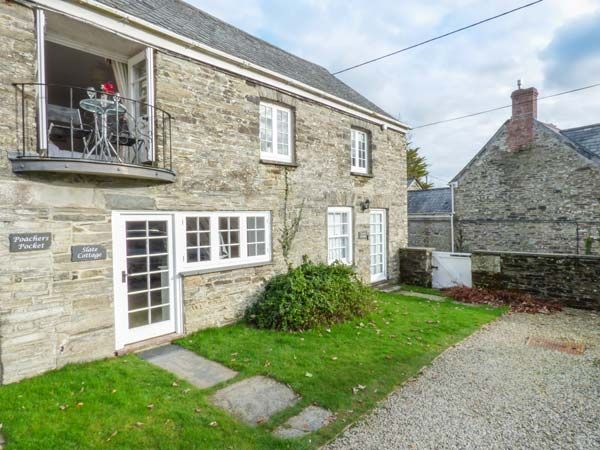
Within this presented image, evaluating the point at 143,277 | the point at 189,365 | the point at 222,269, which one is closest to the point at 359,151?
the point at 222,269

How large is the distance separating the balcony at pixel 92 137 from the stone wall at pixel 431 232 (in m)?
15.5

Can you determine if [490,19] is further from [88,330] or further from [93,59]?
[88,330]

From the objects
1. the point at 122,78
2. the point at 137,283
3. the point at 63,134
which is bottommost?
the point at 137,283

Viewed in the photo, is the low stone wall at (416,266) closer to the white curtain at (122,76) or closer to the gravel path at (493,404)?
the gravel path at (493,404)

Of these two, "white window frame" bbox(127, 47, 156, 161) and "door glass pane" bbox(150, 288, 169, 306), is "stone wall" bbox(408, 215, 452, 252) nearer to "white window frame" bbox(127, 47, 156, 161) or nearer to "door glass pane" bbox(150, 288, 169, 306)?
"door glass pane" bbox(150, 288, 169, 306)

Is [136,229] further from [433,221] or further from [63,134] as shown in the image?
[433,221]

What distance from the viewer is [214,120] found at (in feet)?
23.2

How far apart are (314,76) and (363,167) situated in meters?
3.56

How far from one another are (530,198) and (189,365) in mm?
15921

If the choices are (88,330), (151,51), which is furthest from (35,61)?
(88,330)

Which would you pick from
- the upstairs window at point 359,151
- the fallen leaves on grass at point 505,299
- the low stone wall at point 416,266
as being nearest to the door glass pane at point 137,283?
the upstairs window at point 359,151

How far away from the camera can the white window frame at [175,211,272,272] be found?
6559 millimetres

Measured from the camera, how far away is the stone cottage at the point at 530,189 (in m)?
13.7

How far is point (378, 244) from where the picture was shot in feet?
39.0
